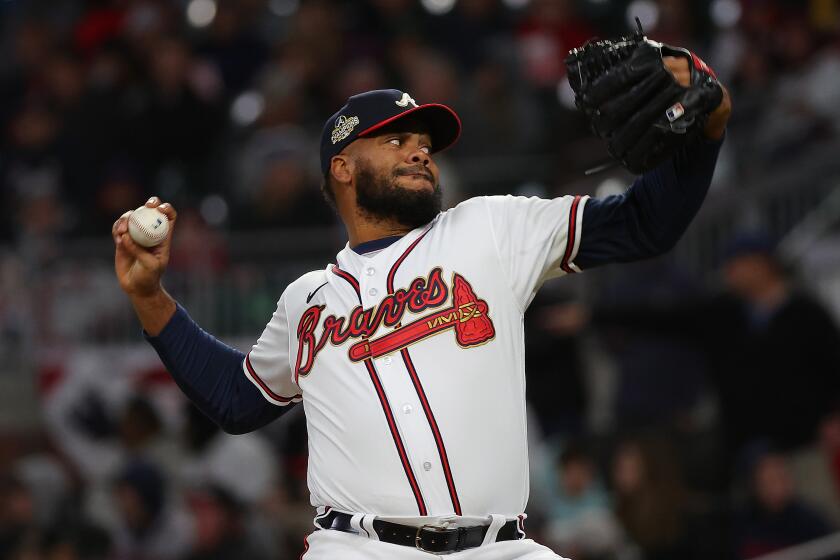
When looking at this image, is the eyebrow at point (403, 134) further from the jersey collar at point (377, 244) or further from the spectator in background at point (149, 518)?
the spectator in background at point (149, 518)

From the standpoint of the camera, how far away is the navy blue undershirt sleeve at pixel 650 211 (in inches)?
141

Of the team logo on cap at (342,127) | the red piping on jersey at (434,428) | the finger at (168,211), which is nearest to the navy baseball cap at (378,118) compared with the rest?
the team logo on cap at (342,127)

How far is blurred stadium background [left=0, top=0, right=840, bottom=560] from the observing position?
6934 millimetres

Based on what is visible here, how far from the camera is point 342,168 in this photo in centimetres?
407

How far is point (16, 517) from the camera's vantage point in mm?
Result: 8586

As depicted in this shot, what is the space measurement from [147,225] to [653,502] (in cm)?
382

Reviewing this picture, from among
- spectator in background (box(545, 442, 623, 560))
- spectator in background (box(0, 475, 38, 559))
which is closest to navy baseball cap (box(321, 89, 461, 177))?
spectator in background (box(545, 442, 623, 560))

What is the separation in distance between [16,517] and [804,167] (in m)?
5.29

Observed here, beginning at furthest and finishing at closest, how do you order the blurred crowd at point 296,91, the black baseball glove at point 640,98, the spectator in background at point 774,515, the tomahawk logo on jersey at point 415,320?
the blurred crowd at point 296,91, the spectator in background at point 774,515, the tomahawk logo on jersey at point 415,320, the black baseball glove at point 640,98

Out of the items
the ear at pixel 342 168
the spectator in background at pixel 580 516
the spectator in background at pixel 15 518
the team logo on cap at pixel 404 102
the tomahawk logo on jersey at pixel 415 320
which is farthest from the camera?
the spectator in background at pixel 15 518

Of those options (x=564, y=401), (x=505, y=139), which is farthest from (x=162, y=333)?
(x=505, y=139)

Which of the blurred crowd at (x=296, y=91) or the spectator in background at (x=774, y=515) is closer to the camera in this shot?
the spectator in background at (x=774, y=515)

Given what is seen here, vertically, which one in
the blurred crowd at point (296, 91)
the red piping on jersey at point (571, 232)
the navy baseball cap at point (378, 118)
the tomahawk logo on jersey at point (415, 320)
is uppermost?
the blurred crowd at point (296, 91)

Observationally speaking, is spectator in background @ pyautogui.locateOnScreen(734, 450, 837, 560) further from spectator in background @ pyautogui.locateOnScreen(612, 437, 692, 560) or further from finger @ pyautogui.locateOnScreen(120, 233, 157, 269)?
finger @ pyautogui.locateOnScreen(120, 233, 157, 269)
